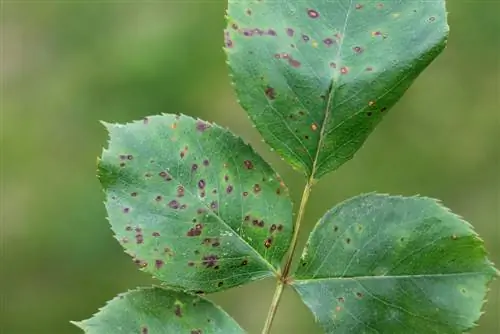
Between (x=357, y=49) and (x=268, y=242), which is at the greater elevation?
(x=357, y=49)

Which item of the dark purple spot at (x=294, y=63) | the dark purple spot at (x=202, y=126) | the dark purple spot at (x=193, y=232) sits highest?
the dark purple spot at (x=294, y=63)

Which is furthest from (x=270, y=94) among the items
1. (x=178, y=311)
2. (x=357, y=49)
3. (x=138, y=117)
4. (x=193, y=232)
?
(x=138, y=117)

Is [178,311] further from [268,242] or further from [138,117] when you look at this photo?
[138,117]

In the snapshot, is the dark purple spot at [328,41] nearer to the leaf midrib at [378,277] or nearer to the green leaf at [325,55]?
the green leaf at [325,55]

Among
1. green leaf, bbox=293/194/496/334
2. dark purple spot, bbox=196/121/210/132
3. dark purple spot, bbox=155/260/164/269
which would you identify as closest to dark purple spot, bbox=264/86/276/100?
dark purple spot, bbox=196/121/210/132

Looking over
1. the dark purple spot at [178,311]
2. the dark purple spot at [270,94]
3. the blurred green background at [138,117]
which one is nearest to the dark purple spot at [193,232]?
the dark purple spot at [178,311]

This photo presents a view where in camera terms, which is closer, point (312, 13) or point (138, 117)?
point (312, 13)
